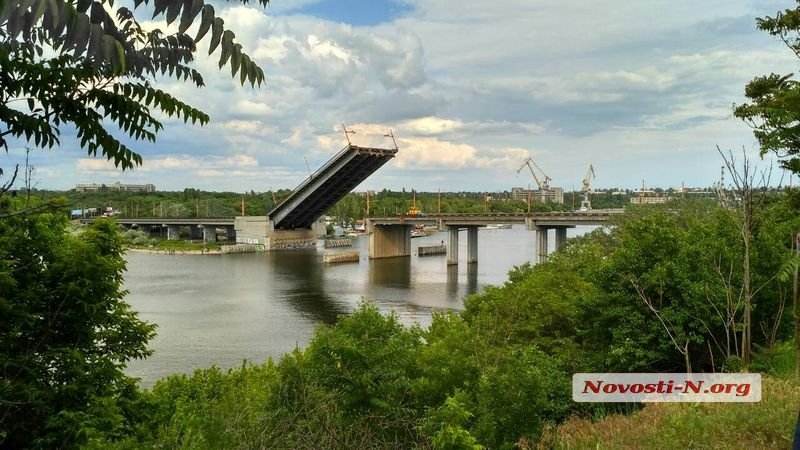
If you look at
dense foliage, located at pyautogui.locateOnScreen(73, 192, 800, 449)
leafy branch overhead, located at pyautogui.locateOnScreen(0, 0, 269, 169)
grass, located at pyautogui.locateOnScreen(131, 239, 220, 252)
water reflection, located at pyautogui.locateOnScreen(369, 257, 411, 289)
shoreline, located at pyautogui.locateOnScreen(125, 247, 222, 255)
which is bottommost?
water reflection, located at pyautogui.locateOnScreen(369, 257, 411, 289)

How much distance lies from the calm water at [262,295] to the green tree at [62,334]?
494cm

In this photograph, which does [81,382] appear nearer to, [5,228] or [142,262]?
[5,228]

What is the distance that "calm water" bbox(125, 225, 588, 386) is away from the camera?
19062mm

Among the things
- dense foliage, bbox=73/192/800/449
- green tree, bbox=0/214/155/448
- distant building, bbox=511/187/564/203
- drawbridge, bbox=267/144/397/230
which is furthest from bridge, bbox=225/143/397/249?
distant building, bbox=511/187/564/203

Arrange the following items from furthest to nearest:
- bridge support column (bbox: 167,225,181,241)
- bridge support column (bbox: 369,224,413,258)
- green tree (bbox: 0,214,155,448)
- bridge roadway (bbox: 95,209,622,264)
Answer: bridge support column (bbox: 167,225,181,241) < bridge support column (bbox: 369,224,413,258) < bridge roadway (bbox: 95,209,622,264) < green tree (bbox: 0,214,155,448)

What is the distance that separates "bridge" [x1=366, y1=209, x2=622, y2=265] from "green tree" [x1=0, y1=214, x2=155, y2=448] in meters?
35.5

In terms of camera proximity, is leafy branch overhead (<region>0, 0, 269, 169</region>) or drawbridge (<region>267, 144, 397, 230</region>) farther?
drawbridge (<region>267, 144, 397, 230</region>)

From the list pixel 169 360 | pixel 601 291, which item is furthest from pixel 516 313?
pixel 169 360

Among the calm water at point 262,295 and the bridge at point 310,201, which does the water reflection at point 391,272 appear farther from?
the bridge at point 310,201

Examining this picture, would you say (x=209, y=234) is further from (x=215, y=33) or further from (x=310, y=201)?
(x=215, y=33)

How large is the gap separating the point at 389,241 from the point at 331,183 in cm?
1562

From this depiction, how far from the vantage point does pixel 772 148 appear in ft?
21.2

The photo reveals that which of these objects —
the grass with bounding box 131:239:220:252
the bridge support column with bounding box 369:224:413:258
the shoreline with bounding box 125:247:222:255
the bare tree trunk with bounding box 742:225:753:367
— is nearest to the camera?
the bare tree trunk with bounding box 742:225:753:367

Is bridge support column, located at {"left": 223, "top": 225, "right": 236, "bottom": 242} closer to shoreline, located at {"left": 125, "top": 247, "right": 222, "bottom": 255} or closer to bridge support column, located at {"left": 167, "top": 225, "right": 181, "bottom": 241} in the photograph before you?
bridge support column, located at {"left": 167, "top": 225, "right": 181, "bottom": 241}
